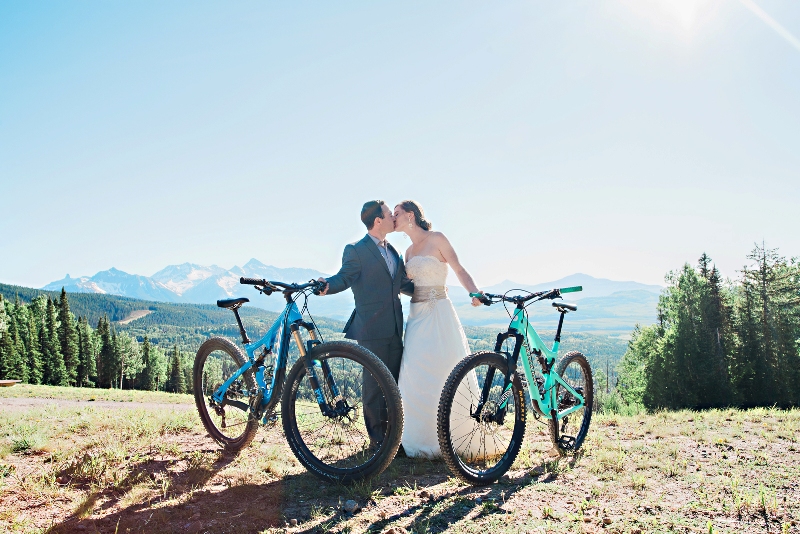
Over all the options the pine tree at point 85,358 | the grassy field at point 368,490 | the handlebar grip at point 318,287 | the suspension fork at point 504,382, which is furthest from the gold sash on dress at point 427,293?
the pine tree at point 85,358

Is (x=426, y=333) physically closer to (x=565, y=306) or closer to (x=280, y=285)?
(x=565, y=306)

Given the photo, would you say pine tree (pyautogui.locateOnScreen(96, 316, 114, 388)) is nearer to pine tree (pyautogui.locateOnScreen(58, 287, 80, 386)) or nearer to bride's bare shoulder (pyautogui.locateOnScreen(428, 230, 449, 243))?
pine tree (pyautogui.locateOnScreen(58, 287, 80, 386))

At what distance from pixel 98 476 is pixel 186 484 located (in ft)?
2.88

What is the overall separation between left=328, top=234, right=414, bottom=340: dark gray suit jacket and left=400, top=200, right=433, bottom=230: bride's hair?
0.88 m

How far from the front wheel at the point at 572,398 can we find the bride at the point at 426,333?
1.35m

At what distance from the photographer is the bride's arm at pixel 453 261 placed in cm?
693

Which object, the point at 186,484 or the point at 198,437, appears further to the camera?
the point at 198,437

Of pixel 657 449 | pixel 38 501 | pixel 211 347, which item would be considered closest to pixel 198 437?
pixel 211 347

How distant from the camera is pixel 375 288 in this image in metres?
6.43

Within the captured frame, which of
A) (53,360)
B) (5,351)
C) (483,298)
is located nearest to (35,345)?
(53,360)

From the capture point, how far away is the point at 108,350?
72438 mm

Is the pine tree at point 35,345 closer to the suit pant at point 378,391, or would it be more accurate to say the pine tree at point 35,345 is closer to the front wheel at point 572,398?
the suit pant at point 378,391

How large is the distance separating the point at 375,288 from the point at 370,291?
75mm

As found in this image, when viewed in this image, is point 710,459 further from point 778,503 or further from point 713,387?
point 713,387
